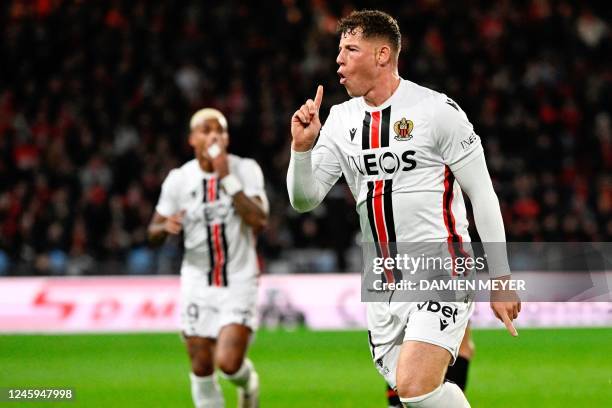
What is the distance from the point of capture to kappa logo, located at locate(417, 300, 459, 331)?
5.02 meters

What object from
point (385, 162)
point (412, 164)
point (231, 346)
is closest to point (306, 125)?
point (385, 162)

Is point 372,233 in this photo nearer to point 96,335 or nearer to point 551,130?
point 96,335

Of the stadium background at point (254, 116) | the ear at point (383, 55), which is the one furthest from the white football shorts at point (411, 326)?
the stadium background at point (254, 116)

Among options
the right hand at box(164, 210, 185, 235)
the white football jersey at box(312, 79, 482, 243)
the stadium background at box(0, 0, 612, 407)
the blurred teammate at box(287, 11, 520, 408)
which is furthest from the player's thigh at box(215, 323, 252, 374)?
the stadium background at box(0, 0, 612, 407)

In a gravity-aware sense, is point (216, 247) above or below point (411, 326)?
above

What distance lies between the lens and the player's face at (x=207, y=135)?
26.0ft

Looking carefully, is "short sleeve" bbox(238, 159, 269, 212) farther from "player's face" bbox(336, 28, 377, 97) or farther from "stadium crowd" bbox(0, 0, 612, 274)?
"stadium crowd" bbox(0, 0, 612, 274)

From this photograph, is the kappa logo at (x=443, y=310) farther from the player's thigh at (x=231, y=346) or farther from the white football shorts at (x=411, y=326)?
the player's thigh at (x=231, y=346)

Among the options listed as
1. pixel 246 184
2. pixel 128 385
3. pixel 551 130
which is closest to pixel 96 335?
pixel 128 385

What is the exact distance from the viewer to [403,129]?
17.2 feet

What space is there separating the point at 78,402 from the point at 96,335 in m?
5.18

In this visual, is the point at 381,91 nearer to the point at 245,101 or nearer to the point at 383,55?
the point at 383,55

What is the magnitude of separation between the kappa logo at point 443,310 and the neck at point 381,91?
1058 mm

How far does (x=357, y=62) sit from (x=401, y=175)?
2.00 feet
